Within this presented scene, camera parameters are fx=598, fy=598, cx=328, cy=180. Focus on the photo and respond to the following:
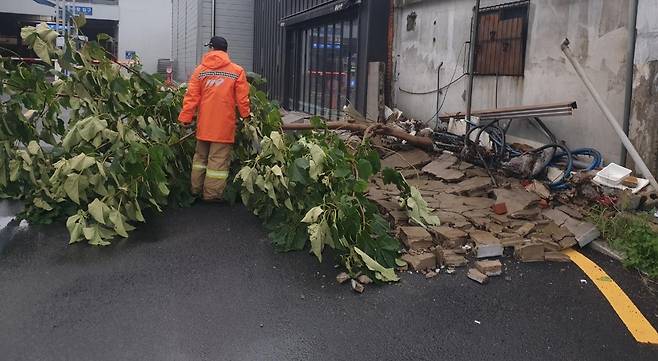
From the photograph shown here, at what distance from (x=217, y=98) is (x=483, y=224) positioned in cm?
314

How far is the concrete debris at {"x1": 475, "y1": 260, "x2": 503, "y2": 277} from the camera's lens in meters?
4.69

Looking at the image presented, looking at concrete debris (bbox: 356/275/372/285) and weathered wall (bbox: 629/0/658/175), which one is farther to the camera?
weathered wall (bbox: 629/0/658/175)

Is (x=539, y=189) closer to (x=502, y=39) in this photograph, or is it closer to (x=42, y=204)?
(x=502, y=39)

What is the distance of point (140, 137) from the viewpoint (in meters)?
6.24

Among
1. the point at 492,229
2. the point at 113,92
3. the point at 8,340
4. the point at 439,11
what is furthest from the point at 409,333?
the point at 439,11

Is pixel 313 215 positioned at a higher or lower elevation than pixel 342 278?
higher

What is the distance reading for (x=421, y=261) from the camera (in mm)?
4750

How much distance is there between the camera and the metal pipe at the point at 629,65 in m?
Result: 5.95

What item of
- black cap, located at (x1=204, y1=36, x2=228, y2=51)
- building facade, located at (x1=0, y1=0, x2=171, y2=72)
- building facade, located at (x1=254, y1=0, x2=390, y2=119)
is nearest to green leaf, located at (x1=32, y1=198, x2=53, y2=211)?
black cap, located at (x1=204, y1=36, x2=228, y2=51)

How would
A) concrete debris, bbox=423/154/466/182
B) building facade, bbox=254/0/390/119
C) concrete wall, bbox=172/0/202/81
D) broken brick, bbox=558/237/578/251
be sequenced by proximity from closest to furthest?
1. broken brick, bbox=558/237/578/251
2. concrete debris, bbox=423/154/466/182
3. building facade, bbox=254/0/390/119
4. concrete wall, bbox=172/0/202/81

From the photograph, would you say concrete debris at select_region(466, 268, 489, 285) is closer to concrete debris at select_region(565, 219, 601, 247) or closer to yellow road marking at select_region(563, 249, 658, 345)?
yellow road marking at select_region(563, 249, 658, 345)

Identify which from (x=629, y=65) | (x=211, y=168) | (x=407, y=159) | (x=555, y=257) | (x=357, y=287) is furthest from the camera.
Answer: (x=407, y=159)

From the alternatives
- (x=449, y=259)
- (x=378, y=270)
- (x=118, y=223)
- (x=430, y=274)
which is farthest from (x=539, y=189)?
(x=118, y=223)

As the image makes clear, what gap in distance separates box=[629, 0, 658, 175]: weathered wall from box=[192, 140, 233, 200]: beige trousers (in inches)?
169
